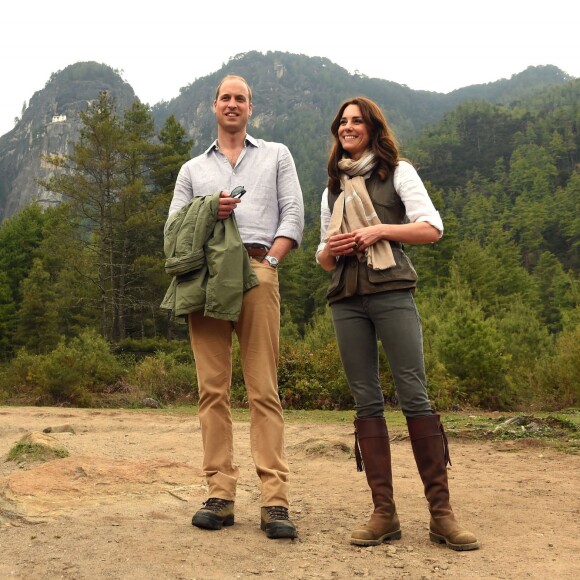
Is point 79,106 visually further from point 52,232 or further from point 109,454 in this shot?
point 109,454

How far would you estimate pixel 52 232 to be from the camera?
109 ft

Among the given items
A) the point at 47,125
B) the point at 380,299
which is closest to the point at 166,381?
the point at 380,299

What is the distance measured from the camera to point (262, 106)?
182 metres

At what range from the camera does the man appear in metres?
3.38

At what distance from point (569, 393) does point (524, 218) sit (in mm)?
51406

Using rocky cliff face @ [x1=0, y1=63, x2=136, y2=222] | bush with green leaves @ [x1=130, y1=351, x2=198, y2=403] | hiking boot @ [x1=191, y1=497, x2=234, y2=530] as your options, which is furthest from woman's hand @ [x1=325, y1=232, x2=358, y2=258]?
rocky cliff face @ [x1=0, y1=63, x2=136, y2=222]

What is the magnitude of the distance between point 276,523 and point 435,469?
77cm

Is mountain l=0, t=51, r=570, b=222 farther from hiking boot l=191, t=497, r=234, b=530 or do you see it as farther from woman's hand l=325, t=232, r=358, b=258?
hiking boot l=191, t=497, r=234, b=530

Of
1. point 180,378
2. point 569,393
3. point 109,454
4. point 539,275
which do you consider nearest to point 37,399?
point 180,378

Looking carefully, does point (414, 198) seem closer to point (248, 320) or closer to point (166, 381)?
point (248, 320)

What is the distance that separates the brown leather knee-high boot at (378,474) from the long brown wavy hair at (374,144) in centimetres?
122

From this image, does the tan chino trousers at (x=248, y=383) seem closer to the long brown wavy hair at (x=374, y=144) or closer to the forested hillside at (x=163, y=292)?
the long brown wavy hair at (x=374, y=144)

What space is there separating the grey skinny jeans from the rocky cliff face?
132 meters

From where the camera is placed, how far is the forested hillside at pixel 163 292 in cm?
1458
